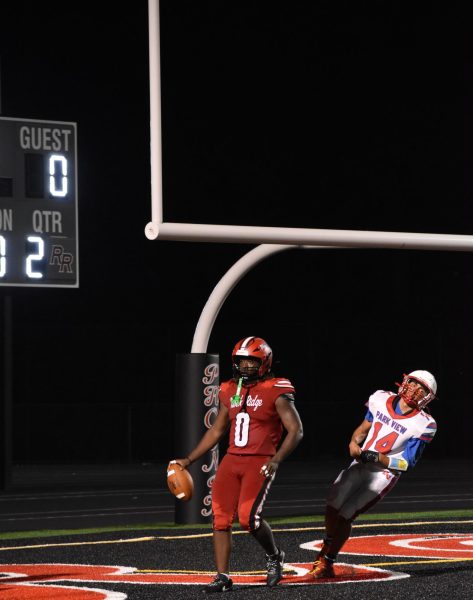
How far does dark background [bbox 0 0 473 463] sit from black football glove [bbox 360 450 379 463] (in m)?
3.17

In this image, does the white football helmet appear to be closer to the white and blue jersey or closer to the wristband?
the white and blue jersey

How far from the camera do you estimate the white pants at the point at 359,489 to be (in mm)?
10570

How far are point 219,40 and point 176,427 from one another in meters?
4.39

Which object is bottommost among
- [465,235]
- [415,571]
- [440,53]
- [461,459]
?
[461,459]

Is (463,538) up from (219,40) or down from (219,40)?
down

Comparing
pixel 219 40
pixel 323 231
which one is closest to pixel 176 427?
pixel 323 231

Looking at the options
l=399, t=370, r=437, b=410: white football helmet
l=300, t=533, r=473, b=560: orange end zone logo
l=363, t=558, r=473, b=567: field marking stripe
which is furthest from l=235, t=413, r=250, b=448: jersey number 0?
l=300, t=533, r=473, b=560: orange end zone logo

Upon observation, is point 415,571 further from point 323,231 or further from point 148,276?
point 148,276

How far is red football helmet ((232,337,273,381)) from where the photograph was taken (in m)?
10.2

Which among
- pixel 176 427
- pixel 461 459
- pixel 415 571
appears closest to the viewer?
pixel 415 571

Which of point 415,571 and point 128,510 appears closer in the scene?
point 415,571

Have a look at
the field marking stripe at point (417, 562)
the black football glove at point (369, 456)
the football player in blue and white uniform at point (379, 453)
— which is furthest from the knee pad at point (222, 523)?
the field marking stripe at point (417, 562)

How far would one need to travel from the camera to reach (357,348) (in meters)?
31.9

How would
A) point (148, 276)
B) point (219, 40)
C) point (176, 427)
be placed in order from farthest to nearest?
point (148, 276) → point (176, 427) → point (219, 40)
